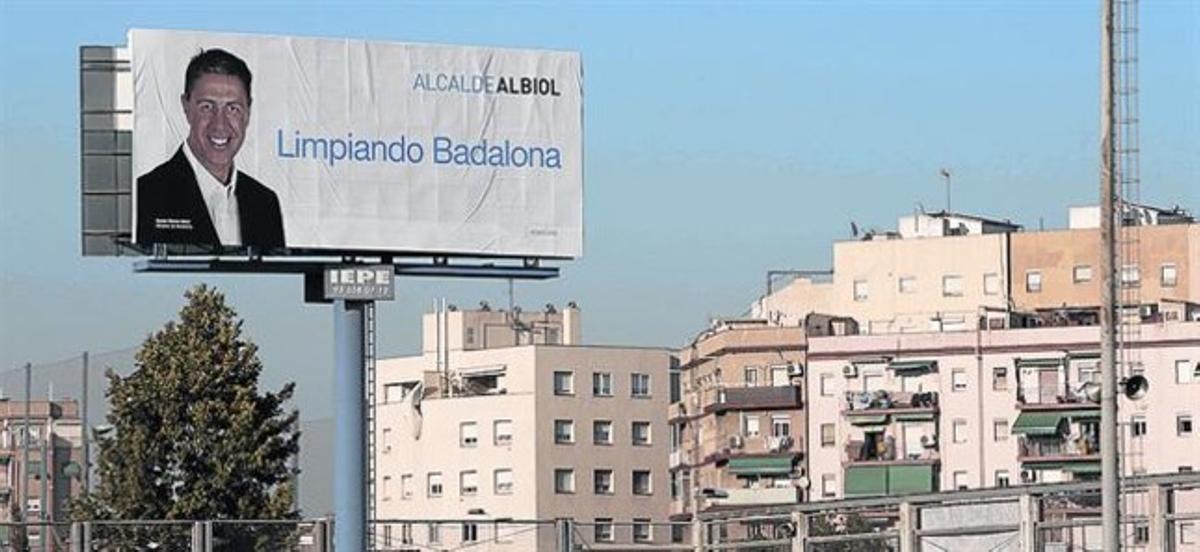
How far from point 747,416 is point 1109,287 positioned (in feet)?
298

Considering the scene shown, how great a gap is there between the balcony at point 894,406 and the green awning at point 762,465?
3465 mm

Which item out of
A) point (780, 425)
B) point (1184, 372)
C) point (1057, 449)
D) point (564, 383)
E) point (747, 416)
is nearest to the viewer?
point (1184, 372)

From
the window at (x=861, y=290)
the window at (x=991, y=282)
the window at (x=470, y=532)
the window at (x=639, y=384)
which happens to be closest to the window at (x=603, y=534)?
the window at (x=470, y=532)

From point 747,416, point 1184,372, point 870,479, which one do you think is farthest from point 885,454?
point 1184,372

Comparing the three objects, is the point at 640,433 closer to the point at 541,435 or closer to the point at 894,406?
the point at 541,435

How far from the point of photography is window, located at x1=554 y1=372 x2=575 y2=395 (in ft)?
416

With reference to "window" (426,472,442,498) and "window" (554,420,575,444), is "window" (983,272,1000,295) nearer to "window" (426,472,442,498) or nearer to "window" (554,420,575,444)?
"window" (554,420,575,444)

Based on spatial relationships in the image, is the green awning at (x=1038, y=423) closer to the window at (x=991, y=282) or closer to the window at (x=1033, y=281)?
the window at (x=1033, y=281)

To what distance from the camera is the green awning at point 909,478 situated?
113438 millimetres

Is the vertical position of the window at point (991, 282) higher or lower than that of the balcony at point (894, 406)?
higher

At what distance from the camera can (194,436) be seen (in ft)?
196

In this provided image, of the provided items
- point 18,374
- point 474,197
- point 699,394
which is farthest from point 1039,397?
point 474,197

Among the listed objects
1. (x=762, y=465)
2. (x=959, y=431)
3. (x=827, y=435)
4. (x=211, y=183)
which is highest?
(x=211, y=183)

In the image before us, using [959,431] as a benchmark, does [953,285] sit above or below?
above
